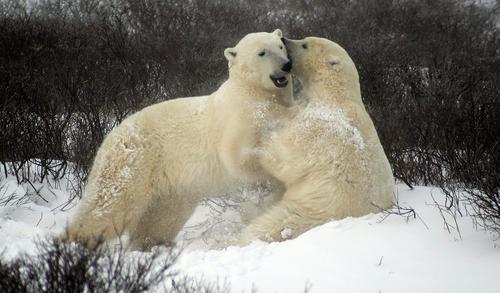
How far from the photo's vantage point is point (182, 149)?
12.6ft

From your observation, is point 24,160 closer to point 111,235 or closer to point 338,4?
point 111,235

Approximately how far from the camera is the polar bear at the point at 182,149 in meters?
3.65

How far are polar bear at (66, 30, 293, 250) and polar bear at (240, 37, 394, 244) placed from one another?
0.60ft

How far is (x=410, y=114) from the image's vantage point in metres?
6.33

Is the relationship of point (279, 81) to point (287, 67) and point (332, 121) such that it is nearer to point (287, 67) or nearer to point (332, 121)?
point (287, 67)

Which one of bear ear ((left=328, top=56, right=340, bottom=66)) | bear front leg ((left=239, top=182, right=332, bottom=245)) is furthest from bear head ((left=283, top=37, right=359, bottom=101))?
bear front leg ((left=239, top=182, right=332, bottom=245))

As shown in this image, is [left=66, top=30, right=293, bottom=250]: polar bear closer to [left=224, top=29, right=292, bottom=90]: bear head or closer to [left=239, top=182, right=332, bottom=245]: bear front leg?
[left=224, top=29, right=292, bottom=90]: bear head

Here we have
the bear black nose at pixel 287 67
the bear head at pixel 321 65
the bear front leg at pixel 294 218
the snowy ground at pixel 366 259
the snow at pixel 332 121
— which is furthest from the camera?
the bear head at pixel 321 65

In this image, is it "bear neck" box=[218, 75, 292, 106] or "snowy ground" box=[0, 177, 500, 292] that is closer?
"snowy ground" box=[0, 177, 500, 292]

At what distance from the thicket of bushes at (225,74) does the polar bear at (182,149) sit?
1310 mm

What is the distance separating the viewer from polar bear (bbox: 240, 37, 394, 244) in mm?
3326

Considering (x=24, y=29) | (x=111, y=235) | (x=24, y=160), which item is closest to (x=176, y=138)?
(x=111, y=235)

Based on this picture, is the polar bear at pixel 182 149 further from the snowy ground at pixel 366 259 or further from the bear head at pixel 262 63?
the snowy ground at pixel 366 259

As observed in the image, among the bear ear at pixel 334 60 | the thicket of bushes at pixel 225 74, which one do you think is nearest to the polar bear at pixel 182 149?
the bear ear at pixel 334 60
